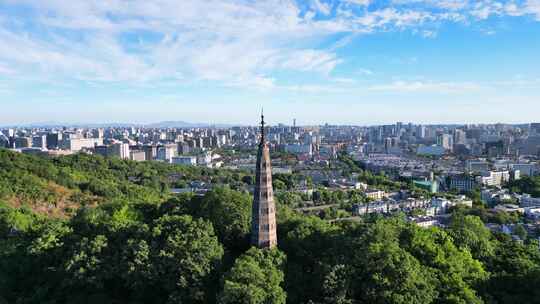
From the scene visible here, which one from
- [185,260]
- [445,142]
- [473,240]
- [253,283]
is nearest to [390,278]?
[253,283]

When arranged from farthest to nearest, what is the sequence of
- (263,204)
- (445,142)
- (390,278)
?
(445,142), (263,204), (390,278)

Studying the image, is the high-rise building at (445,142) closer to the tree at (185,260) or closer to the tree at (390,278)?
the tree at (390,278)

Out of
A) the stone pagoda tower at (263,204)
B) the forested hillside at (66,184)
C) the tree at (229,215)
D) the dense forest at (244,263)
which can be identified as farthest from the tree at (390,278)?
the forested hillside at (66,184)

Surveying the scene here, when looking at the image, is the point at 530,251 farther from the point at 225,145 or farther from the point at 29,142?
the point at 225,145

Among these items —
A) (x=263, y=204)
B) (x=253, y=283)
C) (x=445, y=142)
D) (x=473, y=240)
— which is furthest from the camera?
(x=445, y=142)

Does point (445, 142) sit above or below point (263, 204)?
below

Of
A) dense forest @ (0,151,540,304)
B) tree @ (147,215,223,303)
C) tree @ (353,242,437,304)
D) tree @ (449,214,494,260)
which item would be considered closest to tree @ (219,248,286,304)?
dense forest @ (0,151,540,304)

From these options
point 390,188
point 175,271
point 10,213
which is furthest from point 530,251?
point 390,188

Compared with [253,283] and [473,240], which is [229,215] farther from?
[473,240]
